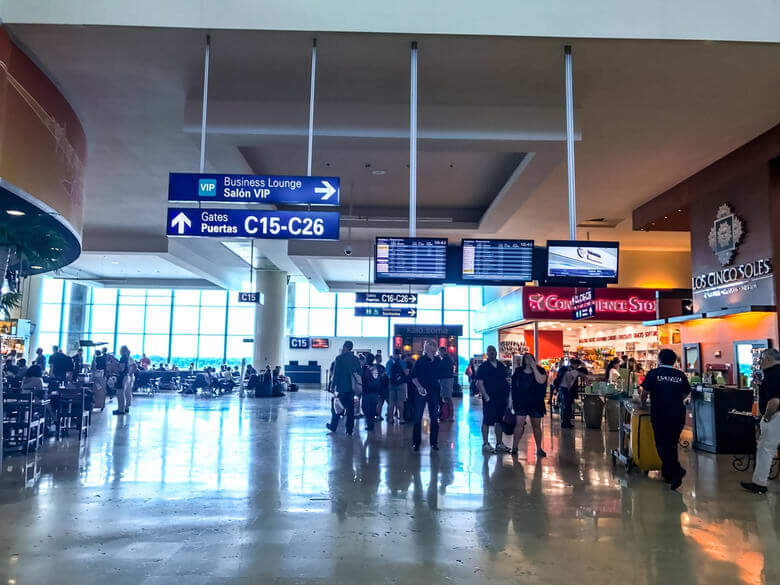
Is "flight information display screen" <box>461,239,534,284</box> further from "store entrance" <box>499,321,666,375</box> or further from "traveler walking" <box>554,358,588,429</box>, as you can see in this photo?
"store entrance" <box>499,321,666,375</box>

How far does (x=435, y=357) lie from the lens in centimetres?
844

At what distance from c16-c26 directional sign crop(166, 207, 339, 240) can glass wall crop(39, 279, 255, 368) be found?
989 inches

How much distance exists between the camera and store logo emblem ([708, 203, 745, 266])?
9219mm

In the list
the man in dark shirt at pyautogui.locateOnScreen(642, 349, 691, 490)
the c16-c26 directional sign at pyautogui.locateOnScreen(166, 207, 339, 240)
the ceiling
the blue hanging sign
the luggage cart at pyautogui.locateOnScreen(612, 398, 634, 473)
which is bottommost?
the luggage cart at pyautogui.locateOnScreen(612, 398, 634, 473)

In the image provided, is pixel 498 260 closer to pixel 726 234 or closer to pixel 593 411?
pixel 726 234

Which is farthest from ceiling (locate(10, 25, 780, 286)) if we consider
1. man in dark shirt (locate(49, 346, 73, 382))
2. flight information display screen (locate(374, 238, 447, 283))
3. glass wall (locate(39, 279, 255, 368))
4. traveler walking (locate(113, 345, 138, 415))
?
glass wall (locate(39, 279, 255, 368))

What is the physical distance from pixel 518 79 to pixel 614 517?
15.4 feet

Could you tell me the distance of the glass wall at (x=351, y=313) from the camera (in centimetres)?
3105

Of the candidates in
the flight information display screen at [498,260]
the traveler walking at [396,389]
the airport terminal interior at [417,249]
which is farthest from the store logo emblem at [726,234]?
the traveler walking at [396,389]

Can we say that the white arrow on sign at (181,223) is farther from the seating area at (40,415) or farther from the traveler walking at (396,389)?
the traveler walking at (396,389)

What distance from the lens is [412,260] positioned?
6.64 metres

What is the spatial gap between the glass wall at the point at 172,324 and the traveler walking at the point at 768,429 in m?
27.2

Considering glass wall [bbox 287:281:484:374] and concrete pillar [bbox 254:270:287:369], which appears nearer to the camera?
concrete pillar [bbox 254:270:287:369]

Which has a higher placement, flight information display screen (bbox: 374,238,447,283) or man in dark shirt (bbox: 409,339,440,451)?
flight information display screen (bbox: 374,238,447,283)
